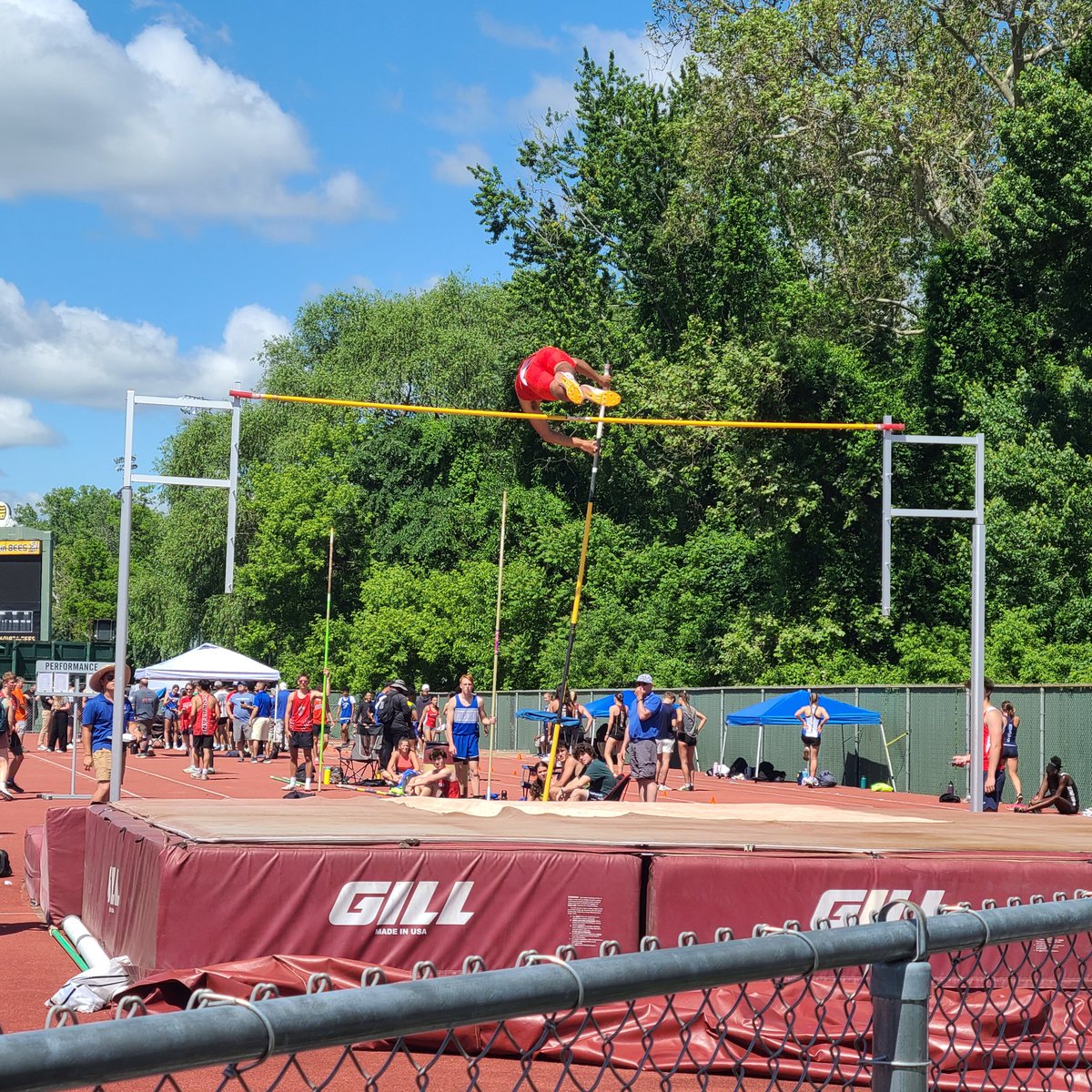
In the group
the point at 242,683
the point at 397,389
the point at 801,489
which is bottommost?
the point at 242,683

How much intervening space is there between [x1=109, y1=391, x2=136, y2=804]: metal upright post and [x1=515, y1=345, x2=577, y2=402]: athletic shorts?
381 cm

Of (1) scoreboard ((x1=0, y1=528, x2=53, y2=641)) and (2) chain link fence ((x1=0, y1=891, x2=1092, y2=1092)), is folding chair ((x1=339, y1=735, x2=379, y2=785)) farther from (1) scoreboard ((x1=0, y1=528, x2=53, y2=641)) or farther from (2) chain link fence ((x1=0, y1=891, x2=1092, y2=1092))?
(2) chain link fence ((x1=0, y1=891, x2=1092, y2=1092))

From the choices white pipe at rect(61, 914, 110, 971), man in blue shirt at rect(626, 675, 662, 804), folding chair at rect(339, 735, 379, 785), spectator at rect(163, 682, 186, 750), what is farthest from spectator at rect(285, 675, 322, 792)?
spectator at rect(163, 682, 186, 750)

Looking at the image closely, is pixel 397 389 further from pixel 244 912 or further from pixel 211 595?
pixel 244 912

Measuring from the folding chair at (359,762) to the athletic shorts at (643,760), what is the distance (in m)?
8.96

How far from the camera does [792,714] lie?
106ft

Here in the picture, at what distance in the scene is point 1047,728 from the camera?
25.3 meters

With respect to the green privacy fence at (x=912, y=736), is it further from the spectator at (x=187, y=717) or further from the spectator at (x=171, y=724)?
the spectator at (x=171, y=724)

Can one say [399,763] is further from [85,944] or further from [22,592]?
[22,592]

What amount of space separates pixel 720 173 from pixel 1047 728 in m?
18.6

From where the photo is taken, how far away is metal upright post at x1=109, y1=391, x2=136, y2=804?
13.3 meters

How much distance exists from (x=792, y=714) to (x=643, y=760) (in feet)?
46.2

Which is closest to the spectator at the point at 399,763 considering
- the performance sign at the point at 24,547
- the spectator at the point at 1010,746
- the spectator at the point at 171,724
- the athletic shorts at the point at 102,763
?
the athletic shorts at the point at 102,763

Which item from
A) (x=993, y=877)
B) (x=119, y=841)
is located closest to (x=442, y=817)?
(x=119, y=841)
